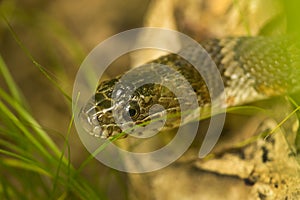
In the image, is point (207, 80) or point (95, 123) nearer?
point (95, 123)

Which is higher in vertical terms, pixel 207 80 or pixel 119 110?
pixel 119 110

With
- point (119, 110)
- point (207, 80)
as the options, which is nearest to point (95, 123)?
point (119, 110)

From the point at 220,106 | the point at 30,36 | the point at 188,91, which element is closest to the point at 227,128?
the point at 220,106

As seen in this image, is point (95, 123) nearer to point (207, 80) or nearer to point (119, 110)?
point (119, 110)

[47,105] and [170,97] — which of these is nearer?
[170,97]

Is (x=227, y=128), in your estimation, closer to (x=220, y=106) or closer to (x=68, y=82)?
(x=220, y=106)
